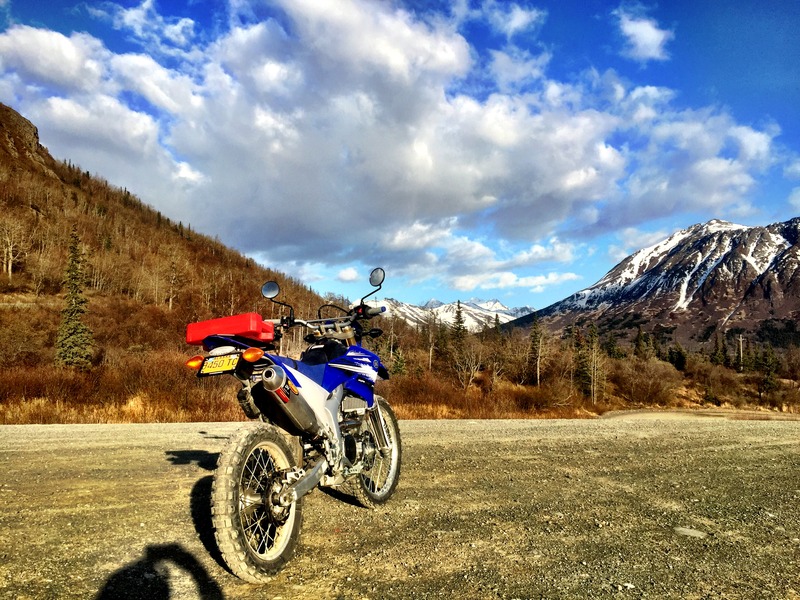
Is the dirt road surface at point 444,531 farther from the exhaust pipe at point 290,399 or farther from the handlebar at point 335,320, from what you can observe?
the handlebar at point 335,320

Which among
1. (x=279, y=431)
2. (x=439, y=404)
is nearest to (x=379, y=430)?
(x=279, y=431)

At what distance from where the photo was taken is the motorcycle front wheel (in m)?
3.20

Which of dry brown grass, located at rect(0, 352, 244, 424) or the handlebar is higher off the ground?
the handlebar

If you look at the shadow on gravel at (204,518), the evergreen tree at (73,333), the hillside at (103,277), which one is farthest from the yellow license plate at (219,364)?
the evergreen tree at (73,333)

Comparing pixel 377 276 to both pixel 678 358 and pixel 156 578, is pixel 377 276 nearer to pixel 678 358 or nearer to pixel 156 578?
pixel 156 578

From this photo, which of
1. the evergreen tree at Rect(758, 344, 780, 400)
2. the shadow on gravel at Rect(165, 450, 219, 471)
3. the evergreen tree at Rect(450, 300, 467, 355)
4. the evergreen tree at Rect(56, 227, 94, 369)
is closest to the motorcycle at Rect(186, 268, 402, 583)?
the shadow on gravel at Rect(165, 450, 219, 471)

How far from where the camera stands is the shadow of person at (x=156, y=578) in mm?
3232

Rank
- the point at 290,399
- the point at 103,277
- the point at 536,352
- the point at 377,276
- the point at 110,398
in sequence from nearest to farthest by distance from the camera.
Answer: the point at 290,399
the point at 377,276
the point at 110,398
the point at 536,352
the point at 103,277

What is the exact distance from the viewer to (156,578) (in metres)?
3.48

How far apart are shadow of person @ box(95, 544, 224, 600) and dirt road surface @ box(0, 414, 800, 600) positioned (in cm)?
1

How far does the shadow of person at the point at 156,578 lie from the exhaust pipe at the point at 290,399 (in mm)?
1267

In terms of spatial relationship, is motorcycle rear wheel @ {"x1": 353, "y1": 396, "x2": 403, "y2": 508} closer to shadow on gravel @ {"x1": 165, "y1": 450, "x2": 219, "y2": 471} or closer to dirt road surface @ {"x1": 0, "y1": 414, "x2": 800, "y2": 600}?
dirt road surface @ {"x1": 0, "y1": 414, "x2": 800, "y2": 600}

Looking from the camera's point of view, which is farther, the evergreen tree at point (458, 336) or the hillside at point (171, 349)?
the evergreen tree at point (458, 336)

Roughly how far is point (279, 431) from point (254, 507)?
23.8 inches
